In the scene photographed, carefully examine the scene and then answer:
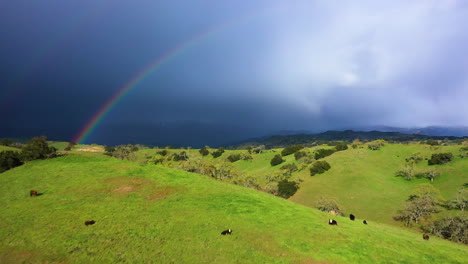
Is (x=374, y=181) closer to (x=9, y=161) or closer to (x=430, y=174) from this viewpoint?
(x=430, y=174)

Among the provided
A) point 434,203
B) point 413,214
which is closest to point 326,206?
point 413,214

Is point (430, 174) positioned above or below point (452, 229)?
above

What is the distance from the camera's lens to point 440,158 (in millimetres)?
102062

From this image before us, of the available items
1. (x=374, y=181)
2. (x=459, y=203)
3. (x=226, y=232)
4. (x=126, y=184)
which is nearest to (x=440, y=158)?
(x=374, y=181)

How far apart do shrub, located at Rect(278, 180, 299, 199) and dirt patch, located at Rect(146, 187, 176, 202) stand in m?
68.4

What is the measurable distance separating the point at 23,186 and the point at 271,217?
3713cm

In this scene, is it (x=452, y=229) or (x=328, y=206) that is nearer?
(x=452, y=229)

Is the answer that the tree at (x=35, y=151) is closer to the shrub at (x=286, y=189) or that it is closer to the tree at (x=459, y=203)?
the shrub at (x=286, y=189)

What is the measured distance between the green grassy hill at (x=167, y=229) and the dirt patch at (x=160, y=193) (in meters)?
0.14

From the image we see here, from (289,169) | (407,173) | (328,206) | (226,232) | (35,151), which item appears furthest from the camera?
(289,169)

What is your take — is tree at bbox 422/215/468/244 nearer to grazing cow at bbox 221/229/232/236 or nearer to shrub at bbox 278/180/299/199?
shrub at bbox 278/180/299/199

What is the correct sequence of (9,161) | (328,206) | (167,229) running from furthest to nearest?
1. (328,206)
2. (9,161)
3. (167,229)

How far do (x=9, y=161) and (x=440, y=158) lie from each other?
14740 centimetres

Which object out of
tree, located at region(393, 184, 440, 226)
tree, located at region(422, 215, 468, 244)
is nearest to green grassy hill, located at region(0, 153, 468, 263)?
tree, located at region(422, 215, 468, 244)
